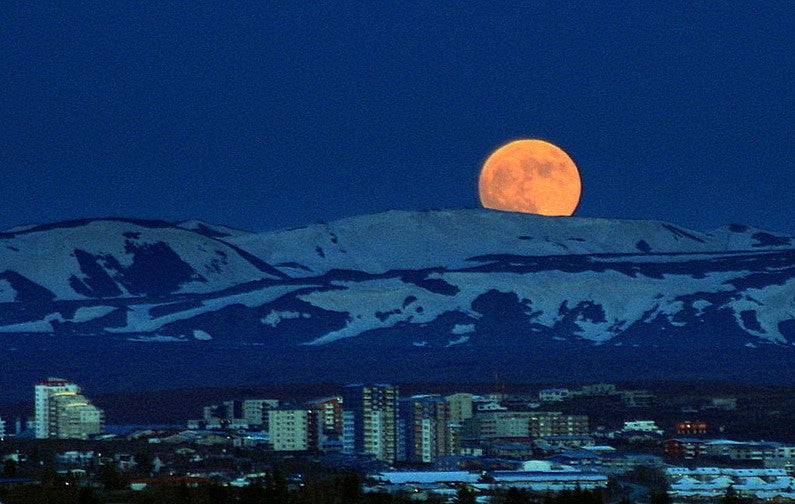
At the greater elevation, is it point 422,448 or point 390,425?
point 390,425

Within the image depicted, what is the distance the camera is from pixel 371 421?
8919 centimetres

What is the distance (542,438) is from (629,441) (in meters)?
3.32

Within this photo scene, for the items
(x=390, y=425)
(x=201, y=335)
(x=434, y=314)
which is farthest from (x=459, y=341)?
(x=390, y=425)

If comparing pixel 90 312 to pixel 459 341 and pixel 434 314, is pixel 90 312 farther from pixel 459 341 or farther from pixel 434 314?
pixel 459 341

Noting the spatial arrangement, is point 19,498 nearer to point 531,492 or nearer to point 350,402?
point 531,492

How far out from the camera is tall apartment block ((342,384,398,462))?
3386 inches

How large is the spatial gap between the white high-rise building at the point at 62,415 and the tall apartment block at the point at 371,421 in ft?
30.7

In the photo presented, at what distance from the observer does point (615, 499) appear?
62562mm

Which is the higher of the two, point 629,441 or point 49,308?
point 49,308

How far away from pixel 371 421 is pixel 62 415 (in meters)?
13.5

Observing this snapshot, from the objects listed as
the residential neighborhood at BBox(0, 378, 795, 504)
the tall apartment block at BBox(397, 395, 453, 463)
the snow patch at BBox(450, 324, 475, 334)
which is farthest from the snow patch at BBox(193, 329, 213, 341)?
the tall apartment block at BBox(397, 395, 453, 463)

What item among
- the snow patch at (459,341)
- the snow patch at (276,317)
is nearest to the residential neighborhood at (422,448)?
the snow patch at (459,341)

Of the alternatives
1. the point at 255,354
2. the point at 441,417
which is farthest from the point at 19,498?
the point at 255,354

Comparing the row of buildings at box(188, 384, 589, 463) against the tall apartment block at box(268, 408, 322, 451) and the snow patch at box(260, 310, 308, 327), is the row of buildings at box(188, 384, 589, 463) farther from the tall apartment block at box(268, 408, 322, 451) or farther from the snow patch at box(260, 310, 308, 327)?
the snow patch at box(260, 310, 308, 327)
